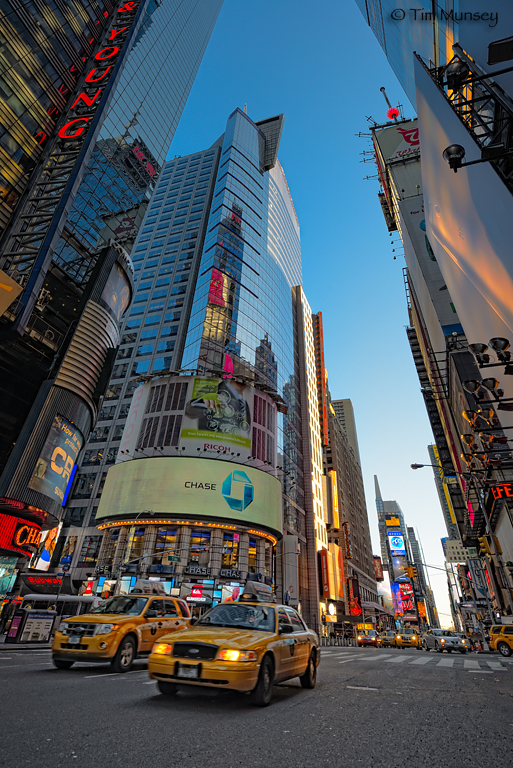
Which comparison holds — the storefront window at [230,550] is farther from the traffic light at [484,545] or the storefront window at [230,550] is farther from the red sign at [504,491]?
the red sign at [504,491]

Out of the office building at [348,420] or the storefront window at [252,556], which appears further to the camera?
the office building at [348,420]

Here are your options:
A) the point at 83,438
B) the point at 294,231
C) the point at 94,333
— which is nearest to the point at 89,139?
the point at 94,333

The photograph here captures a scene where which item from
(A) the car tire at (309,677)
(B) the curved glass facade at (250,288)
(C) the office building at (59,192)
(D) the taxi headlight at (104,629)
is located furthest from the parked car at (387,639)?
(D) the taxi headlight at (104,629)

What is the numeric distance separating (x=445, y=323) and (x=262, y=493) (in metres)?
33.9

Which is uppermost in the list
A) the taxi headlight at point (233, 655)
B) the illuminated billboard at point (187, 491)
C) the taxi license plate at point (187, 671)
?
the illuminated billboard at point (187, 491)

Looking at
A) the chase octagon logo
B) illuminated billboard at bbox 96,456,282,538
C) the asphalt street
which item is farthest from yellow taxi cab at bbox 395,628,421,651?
the asphalt street

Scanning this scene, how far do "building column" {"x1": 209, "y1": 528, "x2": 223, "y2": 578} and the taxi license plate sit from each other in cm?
5021

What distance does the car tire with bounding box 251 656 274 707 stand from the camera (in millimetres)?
6070

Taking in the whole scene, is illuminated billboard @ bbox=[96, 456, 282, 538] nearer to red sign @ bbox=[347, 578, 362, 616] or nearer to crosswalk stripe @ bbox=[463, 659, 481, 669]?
crosswalk stripe @ bbox=[463, 659, 481, 669]

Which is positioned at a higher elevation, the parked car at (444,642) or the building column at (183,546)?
the building column at (183,546)

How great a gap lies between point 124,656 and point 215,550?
4598 centimetres

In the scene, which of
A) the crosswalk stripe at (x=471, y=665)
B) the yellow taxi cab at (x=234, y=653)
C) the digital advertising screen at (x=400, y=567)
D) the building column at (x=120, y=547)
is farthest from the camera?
the digital advertising screen at (x=400, y=567)

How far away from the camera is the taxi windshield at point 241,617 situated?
7.49 meters

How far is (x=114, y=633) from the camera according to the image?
31.5 ft
